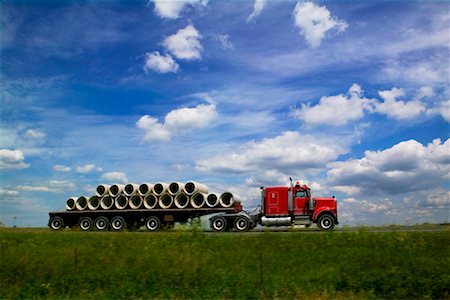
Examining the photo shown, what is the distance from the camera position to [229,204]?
88.9ft

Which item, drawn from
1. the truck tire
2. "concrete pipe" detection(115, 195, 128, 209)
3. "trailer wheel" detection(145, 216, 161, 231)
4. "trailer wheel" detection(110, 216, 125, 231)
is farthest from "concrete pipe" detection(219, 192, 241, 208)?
"trailer wheel" detection(110, 216, 125, 231)

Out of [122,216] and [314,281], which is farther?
[122,216]

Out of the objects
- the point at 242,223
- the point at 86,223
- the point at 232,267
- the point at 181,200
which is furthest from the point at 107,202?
the point at 232,267

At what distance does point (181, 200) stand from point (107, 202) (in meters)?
5.60

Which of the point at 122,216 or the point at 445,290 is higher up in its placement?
the point at 122,216

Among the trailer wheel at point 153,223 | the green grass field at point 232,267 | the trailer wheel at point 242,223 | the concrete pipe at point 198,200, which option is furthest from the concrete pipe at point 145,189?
the green grass field at point 232,267

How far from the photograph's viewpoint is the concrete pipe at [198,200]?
27.0 metres

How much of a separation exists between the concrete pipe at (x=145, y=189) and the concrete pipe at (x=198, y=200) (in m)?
3.11

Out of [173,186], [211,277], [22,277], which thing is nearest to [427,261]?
[211,277]

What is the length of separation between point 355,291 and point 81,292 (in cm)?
753

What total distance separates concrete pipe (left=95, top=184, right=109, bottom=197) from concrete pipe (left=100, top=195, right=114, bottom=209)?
0.29 m

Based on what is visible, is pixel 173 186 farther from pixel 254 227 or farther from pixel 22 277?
pixel 22 277

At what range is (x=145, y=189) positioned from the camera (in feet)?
93.4

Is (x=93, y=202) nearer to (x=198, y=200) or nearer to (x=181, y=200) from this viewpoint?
(x=181, y=200)
